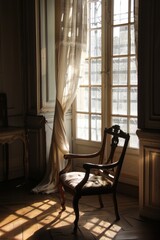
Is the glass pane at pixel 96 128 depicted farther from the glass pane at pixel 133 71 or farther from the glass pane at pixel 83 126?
the glass pane at pixel 133 71

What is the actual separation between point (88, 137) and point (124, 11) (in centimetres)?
115

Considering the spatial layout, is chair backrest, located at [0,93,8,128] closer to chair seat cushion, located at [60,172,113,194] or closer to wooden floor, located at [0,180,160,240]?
wooden floor, located at [0,180,160,240]

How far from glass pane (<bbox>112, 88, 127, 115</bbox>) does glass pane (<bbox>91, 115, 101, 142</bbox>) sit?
0.19m

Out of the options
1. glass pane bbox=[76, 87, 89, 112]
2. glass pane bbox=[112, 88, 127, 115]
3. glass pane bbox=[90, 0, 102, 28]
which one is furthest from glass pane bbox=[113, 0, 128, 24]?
glass pane bbox=[76, 87, 89, 112]

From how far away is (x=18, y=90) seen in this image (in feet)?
11.2

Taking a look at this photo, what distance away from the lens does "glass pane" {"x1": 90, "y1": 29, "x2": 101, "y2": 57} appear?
123 inches

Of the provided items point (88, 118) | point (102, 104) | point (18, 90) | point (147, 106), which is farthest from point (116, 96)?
point (18, 90)

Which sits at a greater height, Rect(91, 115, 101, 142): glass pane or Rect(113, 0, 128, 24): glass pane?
Rect(113, 0, 128, 24): glass pane

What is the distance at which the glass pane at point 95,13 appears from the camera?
3.10m

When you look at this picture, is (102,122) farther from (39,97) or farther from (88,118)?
(39,97)

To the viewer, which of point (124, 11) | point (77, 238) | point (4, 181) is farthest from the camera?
point (4, 181)

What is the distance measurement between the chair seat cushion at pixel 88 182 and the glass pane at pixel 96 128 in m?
0.71

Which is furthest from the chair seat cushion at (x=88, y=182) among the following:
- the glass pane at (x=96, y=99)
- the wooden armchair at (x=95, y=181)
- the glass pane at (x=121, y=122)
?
the glass pane at (x=96, y=99)

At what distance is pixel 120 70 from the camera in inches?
118
